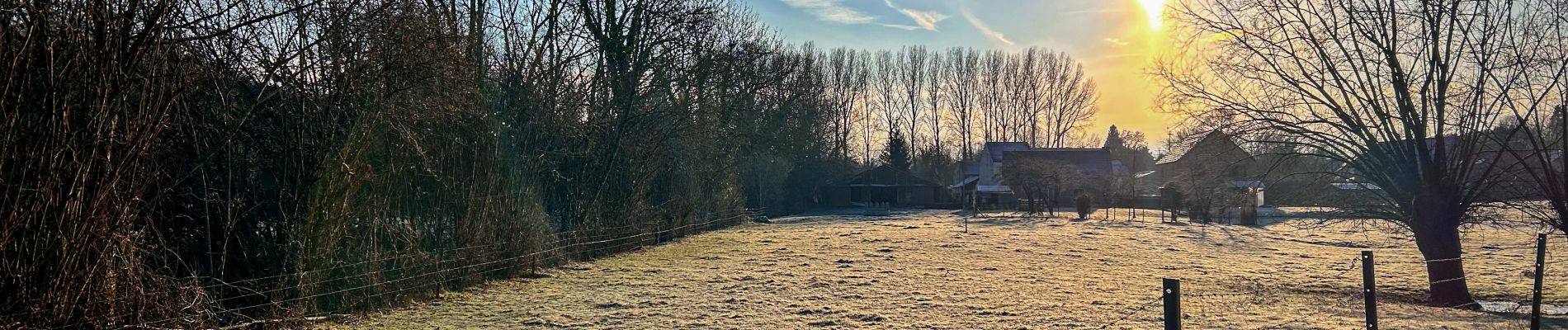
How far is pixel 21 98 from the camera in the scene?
4.71m

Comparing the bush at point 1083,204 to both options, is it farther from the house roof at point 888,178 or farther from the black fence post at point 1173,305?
the black fence post at point 1173,305

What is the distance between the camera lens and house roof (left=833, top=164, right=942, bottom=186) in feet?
185

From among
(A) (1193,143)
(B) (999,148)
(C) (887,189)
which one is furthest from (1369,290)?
(B) (999,148)

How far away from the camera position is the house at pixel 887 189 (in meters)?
55.8

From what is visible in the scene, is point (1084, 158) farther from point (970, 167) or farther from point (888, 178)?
point (888, 178)

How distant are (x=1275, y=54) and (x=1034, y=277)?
466 cm

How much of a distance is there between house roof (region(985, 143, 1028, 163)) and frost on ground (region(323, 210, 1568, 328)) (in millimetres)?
37400

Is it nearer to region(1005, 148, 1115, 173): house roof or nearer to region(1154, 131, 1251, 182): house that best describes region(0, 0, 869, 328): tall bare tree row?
region(1154, 131, 1251, 182): house

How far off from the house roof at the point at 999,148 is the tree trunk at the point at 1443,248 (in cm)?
4945

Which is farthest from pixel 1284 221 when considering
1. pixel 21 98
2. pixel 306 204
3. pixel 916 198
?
pixel 21 98

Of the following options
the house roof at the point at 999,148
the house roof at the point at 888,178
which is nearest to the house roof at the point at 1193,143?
the house roof at the point at 888,178

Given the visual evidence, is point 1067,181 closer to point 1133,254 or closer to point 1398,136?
point 1133,254

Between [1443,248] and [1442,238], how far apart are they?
0.44 feet

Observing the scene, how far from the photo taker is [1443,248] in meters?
11.9
